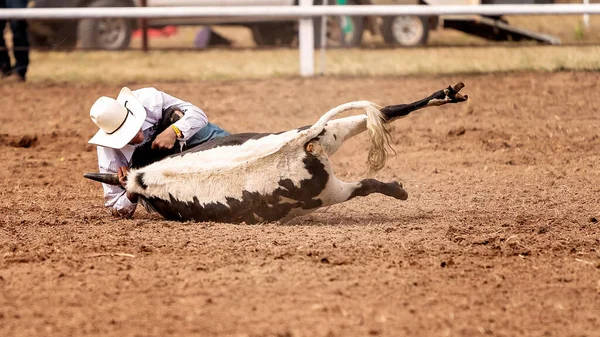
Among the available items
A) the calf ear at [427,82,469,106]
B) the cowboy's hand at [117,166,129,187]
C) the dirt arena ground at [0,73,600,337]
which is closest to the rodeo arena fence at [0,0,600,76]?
the dirt arena ground at [0,73,600,337]

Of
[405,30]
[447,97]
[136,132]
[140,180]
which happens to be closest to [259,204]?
[140,180]

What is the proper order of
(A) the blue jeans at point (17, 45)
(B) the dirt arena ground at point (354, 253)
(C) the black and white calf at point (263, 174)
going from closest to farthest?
(B) the dirt arena ground at point (354, 253)
(C) the black and white calf at point (263, 174)
(A) the blue jeans at point (17, 45)

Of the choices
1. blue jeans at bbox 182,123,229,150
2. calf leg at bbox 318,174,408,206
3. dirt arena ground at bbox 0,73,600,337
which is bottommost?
dirt arena ground at bbox 0,73,600,337

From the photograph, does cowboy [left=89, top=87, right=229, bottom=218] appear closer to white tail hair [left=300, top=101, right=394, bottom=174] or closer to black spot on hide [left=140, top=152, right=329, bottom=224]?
black spot on hide [left=140, top=152, right=329, bottom=224]

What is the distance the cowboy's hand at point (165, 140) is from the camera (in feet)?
19.0

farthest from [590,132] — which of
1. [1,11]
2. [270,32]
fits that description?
[1,11]

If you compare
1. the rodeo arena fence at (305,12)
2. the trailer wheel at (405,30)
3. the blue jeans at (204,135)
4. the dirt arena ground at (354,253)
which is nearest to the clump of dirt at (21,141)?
the dirt arena ground at (354,253)

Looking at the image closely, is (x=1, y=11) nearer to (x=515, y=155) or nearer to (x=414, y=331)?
(x=515, y=155)

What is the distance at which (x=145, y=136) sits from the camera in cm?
599

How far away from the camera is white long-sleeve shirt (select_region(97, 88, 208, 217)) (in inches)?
234

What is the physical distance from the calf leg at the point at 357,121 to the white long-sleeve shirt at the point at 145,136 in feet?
3.00

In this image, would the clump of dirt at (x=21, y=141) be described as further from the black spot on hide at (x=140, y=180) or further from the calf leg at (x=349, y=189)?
the calf leg at (x=349, y=189)

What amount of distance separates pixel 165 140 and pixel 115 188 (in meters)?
0.51

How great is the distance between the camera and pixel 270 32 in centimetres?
1261
